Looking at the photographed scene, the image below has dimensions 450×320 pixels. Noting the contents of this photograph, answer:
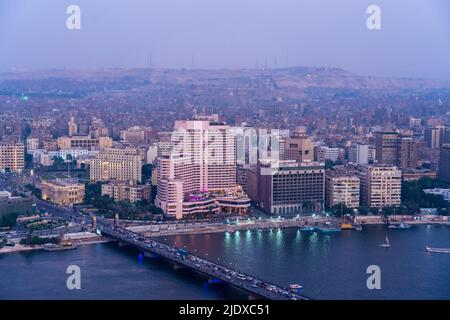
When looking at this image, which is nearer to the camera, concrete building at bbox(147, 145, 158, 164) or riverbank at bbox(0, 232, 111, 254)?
riverbank at bbox(0, 232, 111, 254)

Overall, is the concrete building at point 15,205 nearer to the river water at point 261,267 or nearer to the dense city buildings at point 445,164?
the river water at point 261,267

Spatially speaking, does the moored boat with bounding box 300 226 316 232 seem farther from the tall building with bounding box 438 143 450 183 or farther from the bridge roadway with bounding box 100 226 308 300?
the tall building with bounding box 438 143 450 183

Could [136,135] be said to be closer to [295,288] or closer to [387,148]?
[387,148]

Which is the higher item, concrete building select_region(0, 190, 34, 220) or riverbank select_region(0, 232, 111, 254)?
Answer: concrete building select_region(0, 190, 34, 220)

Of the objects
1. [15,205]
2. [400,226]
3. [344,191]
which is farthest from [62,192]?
[400,226]

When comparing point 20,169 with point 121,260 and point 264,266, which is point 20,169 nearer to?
point 121,260

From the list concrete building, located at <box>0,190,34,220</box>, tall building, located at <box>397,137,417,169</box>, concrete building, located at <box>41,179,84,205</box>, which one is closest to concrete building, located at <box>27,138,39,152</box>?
concrete building, located at <box>41,179,84,205</box>
